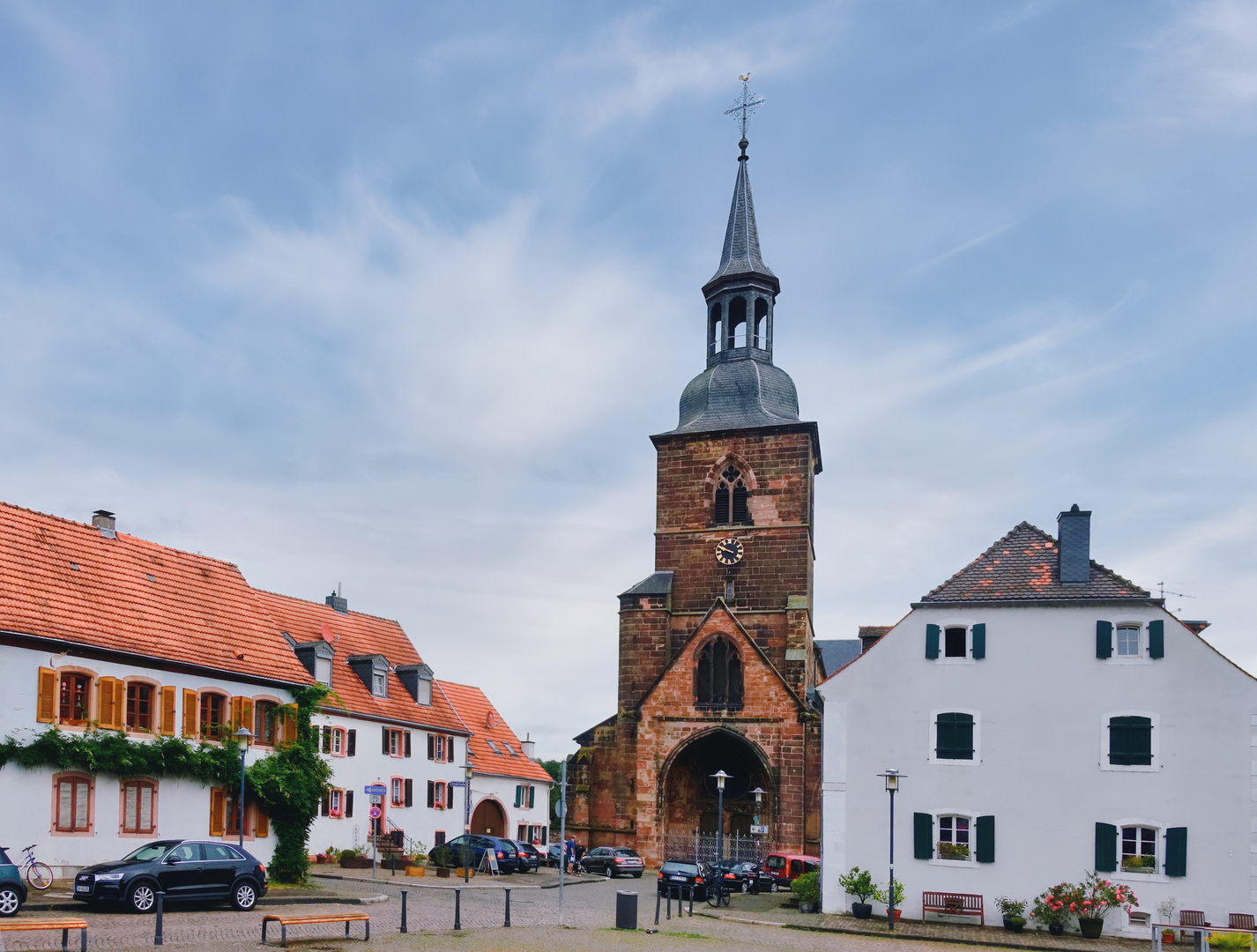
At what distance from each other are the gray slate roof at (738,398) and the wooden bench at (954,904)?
26886 mm

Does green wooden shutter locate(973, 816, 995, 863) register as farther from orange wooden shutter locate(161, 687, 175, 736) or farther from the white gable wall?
orange wooden shutter locate(161, 687, 175, 736)

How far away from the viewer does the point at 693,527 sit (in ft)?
171

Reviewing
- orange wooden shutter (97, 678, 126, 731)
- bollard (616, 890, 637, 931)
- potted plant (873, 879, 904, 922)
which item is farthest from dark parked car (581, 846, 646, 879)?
orange wooden shutter (97, 678, 126, 731)

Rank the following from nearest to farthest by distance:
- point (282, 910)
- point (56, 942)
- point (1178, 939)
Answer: point (56, 942)
point (282, 910)
point (1178, 939)

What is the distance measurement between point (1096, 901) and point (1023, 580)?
7.51 metres

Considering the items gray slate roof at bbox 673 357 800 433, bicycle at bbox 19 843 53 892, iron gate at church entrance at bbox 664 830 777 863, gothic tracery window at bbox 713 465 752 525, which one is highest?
gray slate roof at bbox 673 357 800 433

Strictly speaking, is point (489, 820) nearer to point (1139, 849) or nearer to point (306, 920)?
point (1139, 849)

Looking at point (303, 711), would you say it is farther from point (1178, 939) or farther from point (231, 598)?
point (1178, 939)

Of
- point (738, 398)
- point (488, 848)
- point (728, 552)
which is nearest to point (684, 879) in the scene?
point (488, 848)

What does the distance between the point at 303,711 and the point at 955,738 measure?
1684 centimetres

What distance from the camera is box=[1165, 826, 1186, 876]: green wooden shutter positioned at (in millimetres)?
26422

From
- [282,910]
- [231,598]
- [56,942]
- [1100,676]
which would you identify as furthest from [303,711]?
[1100,676]

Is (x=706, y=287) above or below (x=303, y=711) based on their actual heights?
above

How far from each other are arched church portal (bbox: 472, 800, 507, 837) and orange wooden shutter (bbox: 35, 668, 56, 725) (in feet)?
94.9
